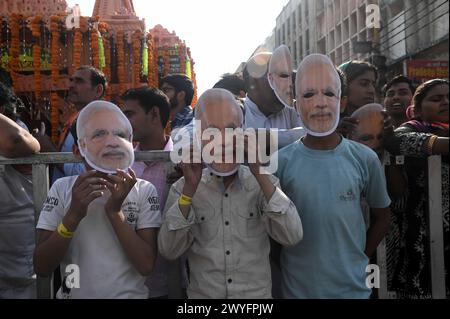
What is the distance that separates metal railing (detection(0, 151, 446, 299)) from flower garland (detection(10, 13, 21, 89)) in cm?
452

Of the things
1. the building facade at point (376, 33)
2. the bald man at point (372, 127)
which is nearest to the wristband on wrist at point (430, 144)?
the bald man at point (372, 127)

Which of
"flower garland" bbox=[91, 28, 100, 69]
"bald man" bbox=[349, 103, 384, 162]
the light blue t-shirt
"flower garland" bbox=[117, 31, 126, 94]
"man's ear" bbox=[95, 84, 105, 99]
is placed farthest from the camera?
"flower garland" bbox=[117, 31, 126, 94]

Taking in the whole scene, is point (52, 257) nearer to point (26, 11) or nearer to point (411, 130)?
point (411, 130)

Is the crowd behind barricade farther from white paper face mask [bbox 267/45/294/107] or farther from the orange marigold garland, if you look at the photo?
the orange marigold garland

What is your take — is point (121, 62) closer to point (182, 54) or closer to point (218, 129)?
point (182, 54)

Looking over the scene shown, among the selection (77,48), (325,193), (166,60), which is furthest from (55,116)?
(325,193)

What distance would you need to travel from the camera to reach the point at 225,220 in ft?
6.23

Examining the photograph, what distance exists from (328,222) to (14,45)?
5.67 metres

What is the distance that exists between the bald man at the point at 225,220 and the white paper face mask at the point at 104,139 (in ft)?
0.90

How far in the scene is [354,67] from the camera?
305cm

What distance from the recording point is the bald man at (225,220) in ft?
5.92

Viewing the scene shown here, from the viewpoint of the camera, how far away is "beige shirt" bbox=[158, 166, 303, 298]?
1.81 metres

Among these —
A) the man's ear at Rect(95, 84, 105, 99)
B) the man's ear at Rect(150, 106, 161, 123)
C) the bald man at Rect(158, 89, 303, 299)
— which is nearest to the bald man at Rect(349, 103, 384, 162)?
the bald man at Rect(158, 89, 303, 299)

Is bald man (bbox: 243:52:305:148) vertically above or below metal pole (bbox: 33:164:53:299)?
above
